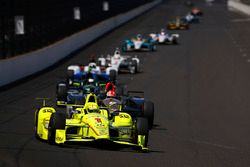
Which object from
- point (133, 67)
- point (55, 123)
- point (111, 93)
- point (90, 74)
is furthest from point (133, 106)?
point (133, 67)

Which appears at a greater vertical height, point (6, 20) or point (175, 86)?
point (6, 20)

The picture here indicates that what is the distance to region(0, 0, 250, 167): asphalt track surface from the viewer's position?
14188 mm

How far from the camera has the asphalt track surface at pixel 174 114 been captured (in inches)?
559

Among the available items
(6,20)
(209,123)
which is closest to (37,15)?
(6,20)

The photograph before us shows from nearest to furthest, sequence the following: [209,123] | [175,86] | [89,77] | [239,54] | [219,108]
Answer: [209,123] → [219,108] → [89,77] → [175,86] → [239,54]

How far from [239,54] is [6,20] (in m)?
17.2

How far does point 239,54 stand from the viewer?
45.4 m

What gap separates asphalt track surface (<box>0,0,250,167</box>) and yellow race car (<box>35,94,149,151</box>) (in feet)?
0.81

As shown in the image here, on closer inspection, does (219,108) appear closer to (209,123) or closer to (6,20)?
(209,123)

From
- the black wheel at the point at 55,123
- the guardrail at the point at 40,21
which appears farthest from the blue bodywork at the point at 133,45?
the black wheel at the point at 55,123

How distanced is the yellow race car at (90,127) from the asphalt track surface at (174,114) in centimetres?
25

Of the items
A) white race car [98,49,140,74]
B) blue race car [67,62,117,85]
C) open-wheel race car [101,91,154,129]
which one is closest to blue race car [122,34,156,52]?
white race car [98,49,140,74]

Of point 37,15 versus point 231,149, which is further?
point 37,15

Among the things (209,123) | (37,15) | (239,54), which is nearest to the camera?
(209,123)
